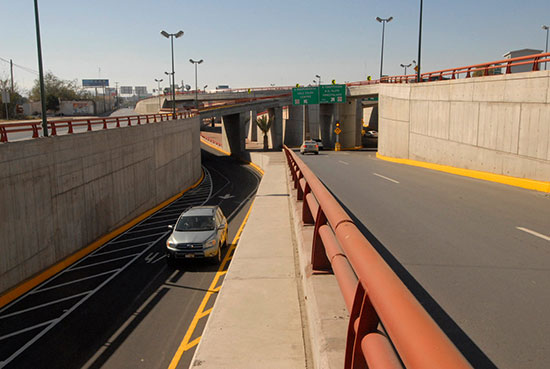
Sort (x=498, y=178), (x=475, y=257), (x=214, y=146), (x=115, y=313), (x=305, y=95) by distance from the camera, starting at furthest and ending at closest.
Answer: (x=214, y=146)
(x=305, y=95)
(x=498, y=178)
(x=115, y=313)
(x=475, y=257)

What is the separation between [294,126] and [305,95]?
941 cm

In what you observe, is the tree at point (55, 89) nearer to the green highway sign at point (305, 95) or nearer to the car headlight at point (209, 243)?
the green highway sign at point (305, 95)

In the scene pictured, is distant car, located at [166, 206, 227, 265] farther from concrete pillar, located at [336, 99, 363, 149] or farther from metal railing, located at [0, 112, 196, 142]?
concrete pillar, located at [336, 99, 363, 149]

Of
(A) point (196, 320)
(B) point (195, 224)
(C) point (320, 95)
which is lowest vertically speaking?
(A) point (196, 320)

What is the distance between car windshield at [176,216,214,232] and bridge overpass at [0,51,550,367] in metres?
2.46

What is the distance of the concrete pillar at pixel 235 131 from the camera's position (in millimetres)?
68000

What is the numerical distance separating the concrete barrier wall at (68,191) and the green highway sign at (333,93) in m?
31.5

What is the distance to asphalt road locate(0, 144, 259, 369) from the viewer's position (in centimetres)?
1049

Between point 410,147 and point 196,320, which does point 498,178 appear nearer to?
point 196,320

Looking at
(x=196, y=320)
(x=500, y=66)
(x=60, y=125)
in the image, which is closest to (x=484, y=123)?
(x=500, y=66)

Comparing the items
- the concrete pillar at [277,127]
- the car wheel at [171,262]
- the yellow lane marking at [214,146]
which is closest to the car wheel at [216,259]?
the car wheel at [171,262]

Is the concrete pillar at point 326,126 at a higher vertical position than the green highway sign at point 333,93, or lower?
lower

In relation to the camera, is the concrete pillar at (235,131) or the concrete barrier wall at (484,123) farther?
the concrete pillar at (235,131)

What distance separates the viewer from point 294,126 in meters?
70.5
